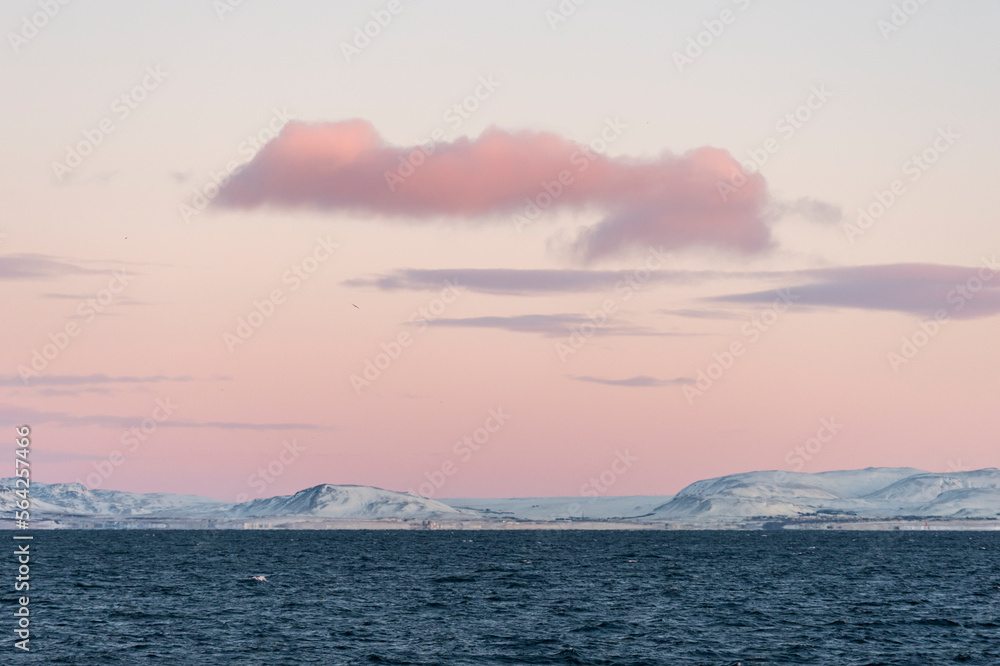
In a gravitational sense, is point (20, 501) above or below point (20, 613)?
above

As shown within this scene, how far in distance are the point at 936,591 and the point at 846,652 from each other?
61.4m

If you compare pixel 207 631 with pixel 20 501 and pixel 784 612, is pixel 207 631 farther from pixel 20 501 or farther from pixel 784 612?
pixel 784 612

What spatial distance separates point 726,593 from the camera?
131000 mm

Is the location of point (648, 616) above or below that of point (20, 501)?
below

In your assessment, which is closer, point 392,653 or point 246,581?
point 392,653

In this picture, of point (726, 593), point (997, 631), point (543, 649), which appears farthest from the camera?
point (726, 593)

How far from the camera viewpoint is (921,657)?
8088 cm

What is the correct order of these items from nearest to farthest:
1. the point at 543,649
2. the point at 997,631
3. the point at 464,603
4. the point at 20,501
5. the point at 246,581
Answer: the point at 20,501 → the point at 543,649 → the point at 997,631 → the point at 464,603 → the point at 246,581

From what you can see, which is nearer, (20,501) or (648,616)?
(20,501)

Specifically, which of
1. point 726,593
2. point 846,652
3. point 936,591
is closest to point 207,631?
point 846,652

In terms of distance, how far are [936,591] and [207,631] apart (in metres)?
92.1

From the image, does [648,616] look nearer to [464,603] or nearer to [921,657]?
[464,603]

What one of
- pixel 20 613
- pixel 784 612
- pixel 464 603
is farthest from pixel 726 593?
pixel 20 613

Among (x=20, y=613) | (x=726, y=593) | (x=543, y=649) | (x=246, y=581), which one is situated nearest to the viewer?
(x=543, y=649)
